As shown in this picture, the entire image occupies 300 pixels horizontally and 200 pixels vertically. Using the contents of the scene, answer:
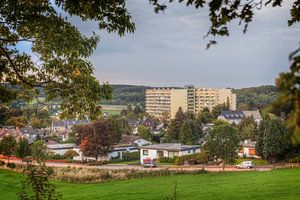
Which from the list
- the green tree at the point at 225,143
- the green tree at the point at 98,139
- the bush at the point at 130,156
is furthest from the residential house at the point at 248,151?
the green tree at the point at 98,139

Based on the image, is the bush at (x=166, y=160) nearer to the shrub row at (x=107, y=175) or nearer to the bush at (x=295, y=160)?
the shrub row at (x=107, y=175)

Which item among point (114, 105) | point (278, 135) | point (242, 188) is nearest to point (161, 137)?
point (278, 135)

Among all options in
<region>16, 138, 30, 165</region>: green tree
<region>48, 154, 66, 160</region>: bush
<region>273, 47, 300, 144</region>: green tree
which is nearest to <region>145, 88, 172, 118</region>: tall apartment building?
<region>48, 154, 66, 160</region>: bush

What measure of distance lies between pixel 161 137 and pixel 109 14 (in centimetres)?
6277

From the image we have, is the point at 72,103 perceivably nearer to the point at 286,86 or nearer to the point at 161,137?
the point at 286,86

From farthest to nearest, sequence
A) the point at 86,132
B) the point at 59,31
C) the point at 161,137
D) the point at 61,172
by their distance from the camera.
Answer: the point at 161,137 < the point at 86,132 < the point at 61,172 < the point at 59,31

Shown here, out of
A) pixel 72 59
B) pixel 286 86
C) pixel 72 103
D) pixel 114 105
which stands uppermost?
pixel 114 105

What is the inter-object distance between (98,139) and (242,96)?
9873 cm

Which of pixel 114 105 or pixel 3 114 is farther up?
pixel 114 105

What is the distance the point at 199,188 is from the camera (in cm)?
2580

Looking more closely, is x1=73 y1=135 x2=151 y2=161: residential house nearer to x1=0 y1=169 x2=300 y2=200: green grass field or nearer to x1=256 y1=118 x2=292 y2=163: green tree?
x1=256 y1=118 x2=292 y2=163: green tree

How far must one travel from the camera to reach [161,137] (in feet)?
228

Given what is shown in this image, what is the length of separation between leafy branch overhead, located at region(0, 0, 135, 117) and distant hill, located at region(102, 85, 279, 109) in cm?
9881

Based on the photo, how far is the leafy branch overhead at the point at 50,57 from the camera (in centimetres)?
818
